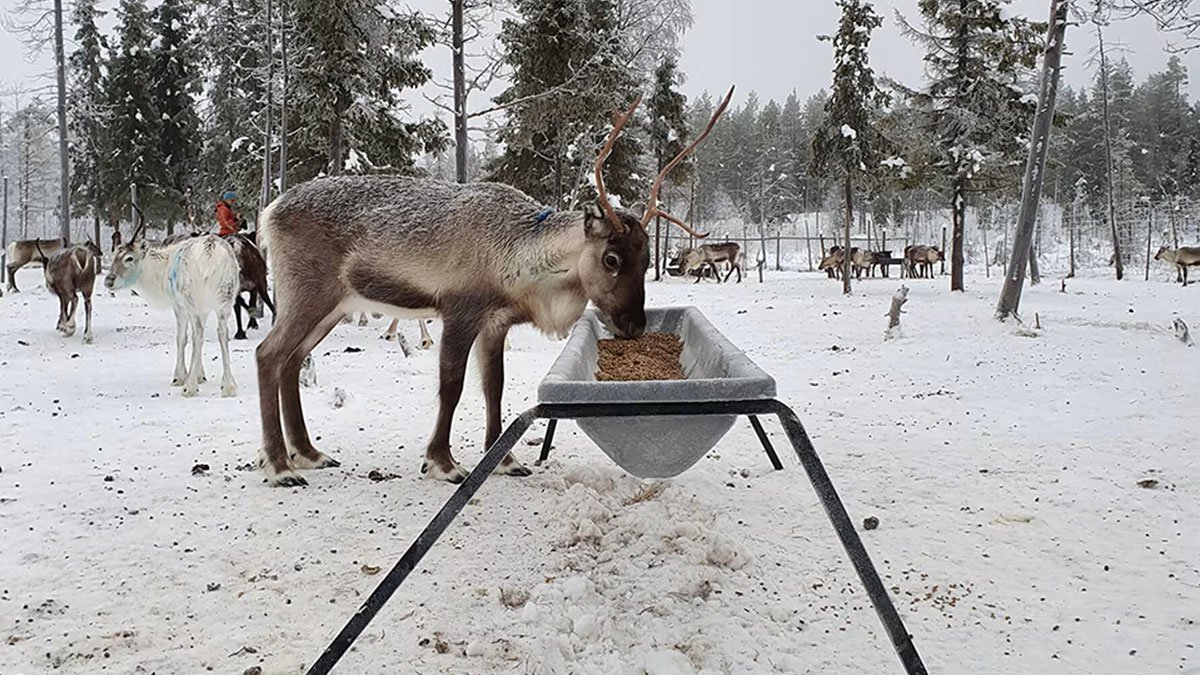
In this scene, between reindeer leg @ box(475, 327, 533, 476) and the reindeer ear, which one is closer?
the reindeer ear

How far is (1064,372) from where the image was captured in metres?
6.91

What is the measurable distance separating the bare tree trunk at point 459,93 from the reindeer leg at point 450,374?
784cm

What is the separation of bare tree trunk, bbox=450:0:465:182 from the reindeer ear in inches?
328

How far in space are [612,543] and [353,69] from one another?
10911 millimetres

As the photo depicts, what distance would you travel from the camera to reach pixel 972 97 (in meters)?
17.9

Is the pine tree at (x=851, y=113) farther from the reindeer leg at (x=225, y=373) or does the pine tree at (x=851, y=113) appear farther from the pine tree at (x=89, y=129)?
the pine tree at (x=89, y=129)

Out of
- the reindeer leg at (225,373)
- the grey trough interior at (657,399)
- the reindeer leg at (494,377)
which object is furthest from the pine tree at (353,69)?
the grey trough interior at (657,399)

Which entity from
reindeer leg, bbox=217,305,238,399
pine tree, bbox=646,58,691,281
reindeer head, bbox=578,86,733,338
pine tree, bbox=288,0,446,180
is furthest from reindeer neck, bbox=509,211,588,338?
pine tree, bbox=646,58,691,281

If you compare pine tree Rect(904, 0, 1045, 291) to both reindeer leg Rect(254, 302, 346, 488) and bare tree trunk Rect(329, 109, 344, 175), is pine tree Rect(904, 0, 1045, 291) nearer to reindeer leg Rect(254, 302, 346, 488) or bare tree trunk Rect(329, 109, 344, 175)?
bare tree trunk Rect(329, 109, 344, 175)

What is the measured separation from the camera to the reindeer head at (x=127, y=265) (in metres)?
7.54

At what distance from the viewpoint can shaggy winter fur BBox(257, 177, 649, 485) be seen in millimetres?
3986

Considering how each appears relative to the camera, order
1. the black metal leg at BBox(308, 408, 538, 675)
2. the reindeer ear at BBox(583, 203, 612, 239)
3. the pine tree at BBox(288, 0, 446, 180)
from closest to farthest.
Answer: the black metal leg at BBox(308, 408, 538, 675) < the reindeer ear at BBox(583, 203, 612, 239) < the pine tree at BBox(288, 0, 446, 180)

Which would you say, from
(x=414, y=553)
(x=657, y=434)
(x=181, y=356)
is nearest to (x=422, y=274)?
(x=657, y=434)

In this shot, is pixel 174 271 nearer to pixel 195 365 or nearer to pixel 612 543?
pixel 195 365
